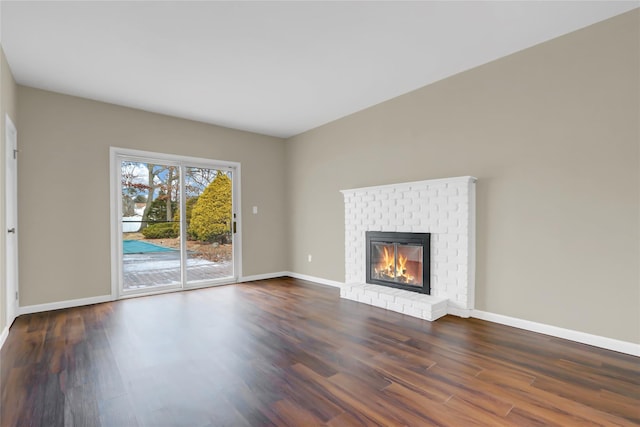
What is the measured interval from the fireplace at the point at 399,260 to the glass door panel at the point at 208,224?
2555mm

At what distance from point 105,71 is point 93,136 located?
47.0 inches

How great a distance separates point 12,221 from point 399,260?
4.47 metres

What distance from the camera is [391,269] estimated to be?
4.15 m

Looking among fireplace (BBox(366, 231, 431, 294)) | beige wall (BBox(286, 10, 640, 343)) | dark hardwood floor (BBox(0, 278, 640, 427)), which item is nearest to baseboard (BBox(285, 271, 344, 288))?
fireplace (BBox(366, 231, 431, 294))

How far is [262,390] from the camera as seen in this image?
1993 millimetres

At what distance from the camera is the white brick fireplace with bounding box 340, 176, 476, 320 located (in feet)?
11.1

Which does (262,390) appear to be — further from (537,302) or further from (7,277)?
(7,277)

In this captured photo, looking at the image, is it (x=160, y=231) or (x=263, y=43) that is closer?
(x=263, y=43)

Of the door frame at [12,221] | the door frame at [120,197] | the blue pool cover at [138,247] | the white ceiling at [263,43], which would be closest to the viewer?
the white ceiling at [263,43]

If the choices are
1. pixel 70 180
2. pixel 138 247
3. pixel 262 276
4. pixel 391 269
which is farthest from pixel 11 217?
pixel 391 269

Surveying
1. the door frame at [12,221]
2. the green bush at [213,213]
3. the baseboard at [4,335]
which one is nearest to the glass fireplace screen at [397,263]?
the green bush at [213,213]

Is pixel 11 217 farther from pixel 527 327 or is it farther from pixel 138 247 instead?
pixel 527 327

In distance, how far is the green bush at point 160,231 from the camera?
15.2ft

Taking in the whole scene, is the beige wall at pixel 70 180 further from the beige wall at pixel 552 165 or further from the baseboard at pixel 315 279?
the beige wall at pixel 552 165
